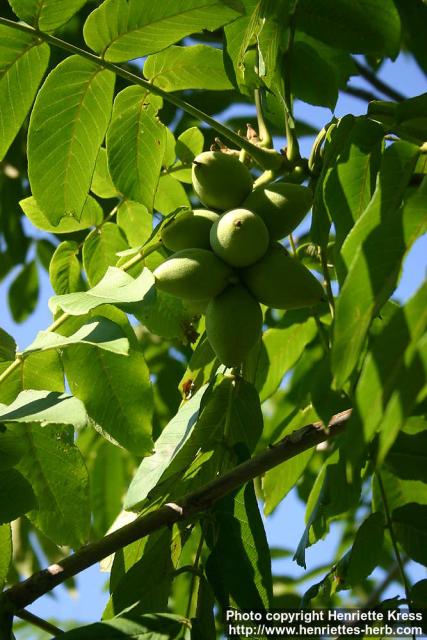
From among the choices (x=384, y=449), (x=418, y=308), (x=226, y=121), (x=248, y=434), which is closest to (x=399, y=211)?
(x=418, y=308)

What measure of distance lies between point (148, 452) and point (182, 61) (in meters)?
1.08

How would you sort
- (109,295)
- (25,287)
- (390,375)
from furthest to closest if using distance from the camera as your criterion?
(25,287) < (109,295) < (390,375)

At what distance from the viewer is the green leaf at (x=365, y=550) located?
6.98 ft

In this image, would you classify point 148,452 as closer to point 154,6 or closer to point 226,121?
point 154,6

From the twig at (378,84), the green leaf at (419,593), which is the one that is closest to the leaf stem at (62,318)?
the green leaf at (419,593)

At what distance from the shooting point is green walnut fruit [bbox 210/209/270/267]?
1.97 metres

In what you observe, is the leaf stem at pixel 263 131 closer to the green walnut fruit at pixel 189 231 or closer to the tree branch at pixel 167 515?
the green walnut fruit at pixel 189 231

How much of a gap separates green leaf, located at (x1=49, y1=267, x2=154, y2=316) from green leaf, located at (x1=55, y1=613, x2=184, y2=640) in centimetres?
60

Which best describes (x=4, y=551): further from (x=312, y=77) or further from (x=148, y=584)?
(x=312, y=77)

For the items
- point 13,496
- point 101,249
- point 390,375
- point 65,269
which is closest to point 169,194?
point 101,249

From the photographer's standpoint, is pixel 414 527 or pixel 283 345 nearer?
pixel 414 527

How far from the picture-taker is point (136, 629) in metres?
1.74

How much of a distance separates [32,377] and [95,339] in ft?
1.59

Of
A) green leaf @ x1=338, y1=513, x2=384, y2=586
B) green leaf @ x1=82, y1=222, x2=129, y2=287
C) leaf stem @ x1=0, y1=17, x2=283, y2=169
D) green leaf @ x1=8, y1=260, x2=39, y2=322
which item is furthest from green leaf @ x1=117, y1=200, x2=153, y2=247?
green leaf @ x1=8, y1=260, x2=39, y2=322
